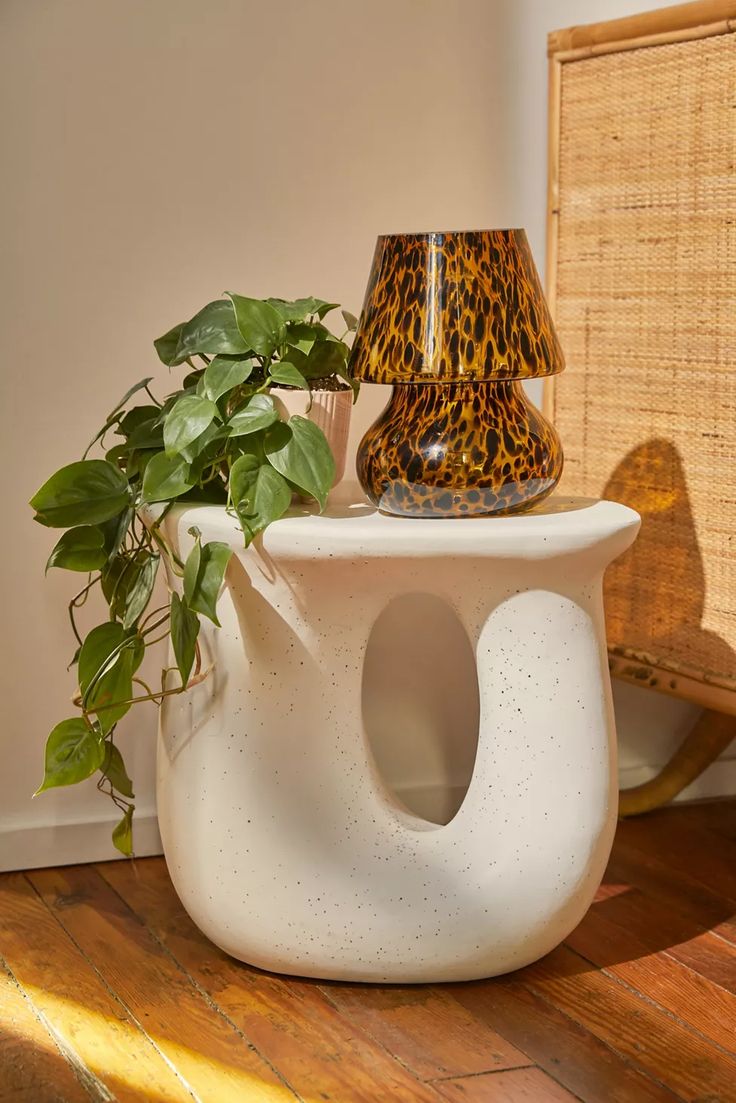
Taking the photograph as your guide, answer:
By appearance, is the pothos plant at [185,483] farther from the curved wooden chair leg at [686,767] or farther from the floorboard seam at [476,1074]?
the curved wooden chair leg at [686,767]

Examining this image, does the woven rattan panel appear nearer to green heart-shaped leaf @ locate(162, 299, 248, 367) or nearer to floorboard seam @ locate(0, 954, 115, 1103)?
green heart-shaped leaf @ locate(162, 299, 248, 367)

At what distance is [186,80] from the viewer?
4.94 ft

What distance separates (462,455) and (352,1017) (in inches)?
21.0

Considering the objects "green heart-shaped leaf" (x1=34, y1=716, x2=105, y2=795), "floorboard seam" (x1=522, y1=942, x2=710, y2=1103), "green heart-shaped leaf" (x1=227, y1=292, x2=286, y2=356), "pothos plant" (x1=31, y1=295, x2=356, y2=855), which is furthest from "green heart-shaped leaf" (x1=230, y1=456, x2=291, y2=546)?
"floorboard seam" (x1=522, y1=942, x2=710, y2=1103)

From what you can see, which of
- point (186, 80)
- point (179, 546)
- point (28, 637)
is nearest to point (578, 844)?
point (179, 546)

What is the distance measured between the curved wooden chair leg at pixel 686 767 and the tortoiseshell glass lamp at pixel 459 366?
0.61 meters

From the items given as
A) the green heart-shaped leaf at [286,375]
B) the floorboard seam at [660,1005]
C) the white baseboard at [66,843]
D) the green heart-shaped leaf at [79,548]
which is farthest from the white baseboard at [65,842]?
the green heart-shaped leaf at [286,375]

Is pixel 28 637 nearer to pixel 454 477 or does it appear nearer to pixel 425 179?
pixel 454 477

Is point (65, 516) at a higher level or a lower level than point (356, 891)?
higher

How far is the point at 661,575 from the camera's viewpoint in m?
1.58

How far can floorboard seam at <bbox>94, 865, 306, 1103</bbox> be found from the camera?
1.11 metres

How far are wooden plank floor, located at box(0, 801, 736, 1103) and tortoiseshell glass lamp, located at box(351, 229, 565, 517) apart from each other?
47 centimetres

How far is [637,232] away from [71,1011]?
105 centimetres

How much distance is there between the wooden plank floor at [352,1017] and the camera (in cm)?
110
